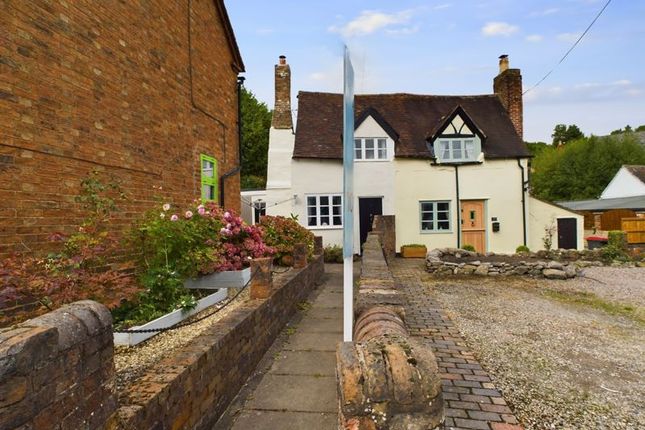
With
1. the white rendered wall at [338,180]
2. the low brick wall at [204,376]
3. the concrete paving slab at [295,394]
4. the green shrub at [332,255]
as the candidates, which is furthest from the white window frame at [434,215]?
the concrete paving slab at [295,394]

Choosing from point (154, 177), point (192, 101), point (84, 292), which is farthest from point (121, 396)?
point (192, 101)

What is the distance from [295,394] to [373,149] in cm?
1303

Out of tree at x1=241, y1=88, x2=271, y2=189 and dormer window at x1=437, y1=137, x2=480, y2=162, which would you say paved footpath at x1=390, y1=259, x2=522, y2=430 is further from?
tree at x1=241, y1=88, x2=271, y2=189

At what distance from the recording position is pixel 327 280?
10.5 metres

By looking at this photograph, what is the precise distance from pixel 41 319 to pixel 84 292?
189cm

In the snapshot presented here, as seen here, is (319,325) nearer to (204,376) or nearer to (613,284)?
(204,376)

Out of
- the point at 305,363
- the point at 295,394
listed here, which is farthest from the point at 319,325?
the point at 295,394

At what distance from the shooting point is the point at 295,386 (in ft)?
13.3

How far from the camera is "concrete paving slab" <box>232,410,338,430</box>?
10.8 feet

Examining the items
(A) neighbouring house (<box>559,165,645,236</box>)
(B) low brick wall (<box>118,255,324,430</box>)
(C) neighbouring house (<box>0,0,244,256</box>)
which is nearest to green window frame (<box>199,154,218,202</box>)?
(C) neighbouring house (<box>0,0,244,256</box>)

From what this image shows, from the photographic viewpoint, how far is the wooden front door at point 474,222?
16188 mm

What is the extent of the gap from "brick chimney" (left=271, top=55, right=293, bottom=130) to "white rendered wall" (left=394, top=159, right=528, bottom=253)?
5.51 metres

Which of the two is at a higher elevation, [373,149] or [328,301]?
[373,149]

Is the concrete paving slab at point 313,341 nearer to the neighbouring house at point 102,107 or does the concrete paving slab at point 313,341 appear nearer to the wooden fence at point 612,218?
the neighbouring house at point 102,107
